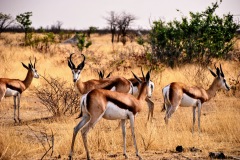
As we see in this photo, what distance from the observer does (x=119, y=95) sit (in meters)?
6.18

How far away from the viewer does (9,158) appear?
5840mm

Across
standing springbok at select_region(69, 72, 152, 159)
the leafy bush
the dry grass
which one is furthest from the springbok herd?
the leafy bush

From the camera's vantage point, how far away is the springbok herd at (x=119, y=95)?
5848mm

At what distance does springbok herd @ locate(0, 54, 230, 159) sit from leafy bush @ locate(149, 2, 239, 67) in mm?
8814

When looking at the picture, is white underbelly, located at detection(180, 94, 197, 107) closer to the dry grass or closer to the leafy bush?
the dry grass

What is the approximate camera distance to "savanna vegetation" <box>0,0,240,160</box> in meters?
6.56

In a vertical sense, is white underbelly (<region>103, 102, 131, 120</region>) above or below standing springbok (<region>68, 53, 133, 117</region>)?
below

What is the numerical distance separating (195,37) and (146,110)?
28.2 ft

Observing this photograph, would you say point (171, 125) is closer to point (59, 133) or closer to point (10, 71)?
point (59, 133)

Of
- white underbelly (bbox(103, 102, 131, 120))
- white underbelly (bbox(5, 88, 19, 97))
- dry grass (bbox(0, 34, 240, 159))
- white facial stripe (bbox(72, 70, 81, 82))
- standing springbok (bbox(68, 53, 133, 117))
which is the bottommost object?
dry grass (bbox(0, 34, 240, 159))

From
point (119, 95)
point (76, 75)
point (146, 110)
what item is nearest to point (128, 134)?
point (119, 95)

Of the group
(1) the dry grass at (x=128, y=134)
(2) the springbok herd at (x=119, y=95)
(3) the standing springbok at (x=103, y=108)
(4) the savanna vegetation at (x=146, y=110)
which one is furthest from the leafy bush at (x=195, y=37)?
(3) the standing springbok at (x=103, y=108)

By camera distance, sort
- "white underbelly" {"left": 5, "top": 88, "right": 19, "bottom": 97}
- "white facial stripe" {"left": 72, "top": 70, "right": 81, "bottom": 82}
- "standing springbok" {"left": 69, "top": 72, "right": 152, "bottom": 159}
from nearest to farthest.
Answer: "standing springbok" {"left": 69, "top": 72, "right": 152, "bottom": 159}, "white facial stripe" {"left": 72, "top": 70, "right": 81, "bottom": 82}, "white underbelly" {"left": 5, "top": 88, "right": 19, "bottom": 97}

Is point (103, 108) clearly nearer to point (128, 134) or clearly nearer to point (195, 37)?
point (128, 134)
